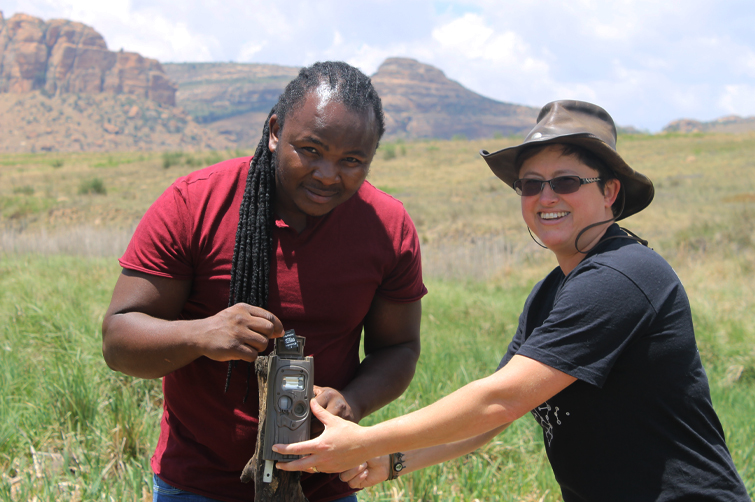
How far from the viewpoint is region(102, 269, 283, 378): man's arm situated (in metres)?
1.65

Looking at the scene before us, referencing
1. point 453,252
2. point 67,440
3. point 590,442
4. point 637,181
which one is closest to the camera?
point 590,442

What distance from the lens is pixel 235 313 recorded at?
1657mm

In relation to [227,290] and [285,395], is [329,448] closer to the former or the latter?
[285,395]

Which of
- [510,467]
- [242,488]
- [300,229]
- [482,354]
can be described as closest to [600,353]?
[300,229]

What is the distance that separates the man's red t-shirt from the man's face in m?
0.12

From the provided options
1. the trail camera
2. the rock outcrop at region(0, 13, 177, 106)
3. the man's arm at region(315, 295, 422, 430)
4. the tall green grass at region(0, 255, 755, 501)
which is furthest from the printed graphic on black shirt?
the rock outcrop at region(0, 13, 177, 106)

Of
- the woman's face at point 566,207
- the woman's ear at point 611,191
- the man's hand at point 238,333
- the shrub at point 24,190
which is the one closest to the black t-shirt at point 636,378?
the woman's face at point 566,207

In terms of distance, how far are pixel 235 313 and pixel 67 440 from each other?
9.14ft

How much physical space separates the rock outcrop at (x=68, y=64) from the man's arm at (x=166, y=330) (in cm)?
17993

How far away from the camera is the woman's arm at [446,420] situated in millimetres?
1657

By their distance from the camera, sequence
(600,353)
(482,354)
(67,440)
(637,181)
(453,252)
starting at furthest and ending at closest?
(453,252) → (482,354) → (67,440) → (637,181) → (600,353)

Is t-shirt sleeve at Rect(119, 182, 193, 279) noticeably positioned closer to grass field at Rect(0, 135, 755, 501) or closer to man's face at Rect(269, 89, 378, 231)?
man's face at Rect(269, 89, 378, 231)

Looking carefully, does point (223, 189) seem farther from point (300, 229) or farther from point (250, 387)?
point (250, 387)

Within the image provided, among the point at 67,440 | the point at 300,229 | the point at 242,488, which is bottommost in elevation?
the point at 67,440
